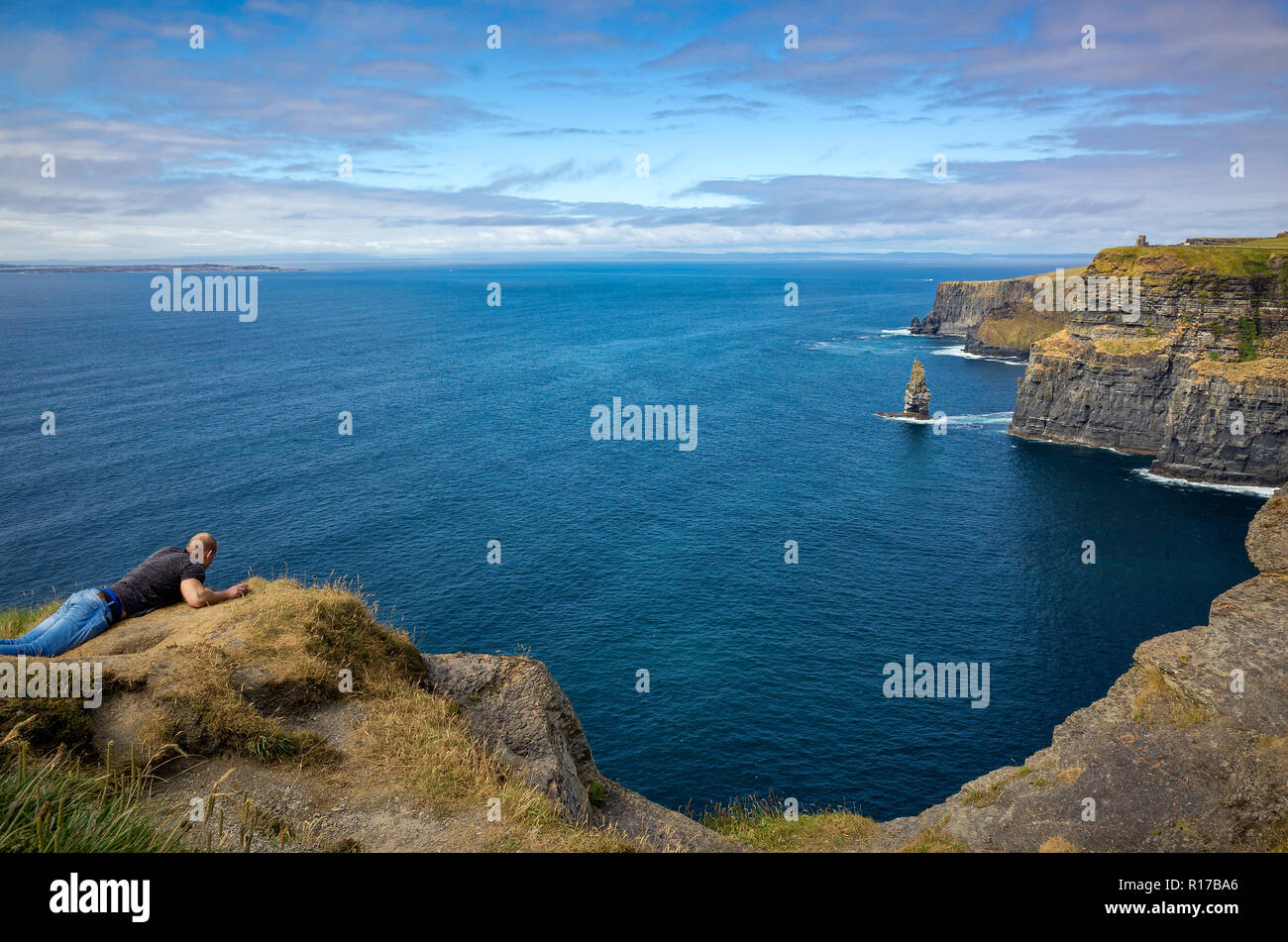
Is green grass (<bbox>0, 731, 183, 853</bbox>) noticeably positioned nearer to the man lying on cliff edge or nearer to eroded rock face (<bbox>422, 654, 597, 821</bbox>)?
the man lying on cliff edge

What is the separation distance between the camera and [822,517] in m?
76.8

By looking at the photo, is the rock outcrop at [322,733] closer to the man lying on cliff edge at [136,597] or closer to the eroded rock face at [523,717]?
the eroded rock face at [523,717]

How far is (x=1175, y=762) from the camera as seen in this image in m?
26.1

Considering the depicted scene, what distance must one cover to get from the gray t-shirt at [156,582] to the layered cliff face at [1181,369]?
102m

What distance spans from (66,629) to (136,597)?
5.68ft

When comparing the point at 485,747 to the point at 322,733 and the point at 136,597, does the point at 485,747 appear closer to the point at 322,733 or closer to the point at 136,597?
the point at 322,733

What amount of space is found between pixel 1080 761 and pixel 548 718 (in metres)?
20.2

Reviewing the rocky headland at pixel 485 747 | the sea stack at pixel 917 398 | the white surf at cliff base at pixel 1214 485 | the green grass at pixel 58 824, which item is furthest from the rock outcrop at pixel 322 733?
the sea stack at pixel 917 398

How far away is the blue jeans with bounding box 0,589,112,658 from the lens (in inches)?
646

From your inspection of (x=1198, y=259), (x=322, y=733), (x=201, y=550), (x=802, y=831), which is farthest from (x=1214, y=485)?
(x=201, y=550)

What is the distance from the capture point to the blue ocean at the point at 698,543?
45719mm

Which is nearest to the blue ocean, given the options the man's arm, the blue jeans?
the man's arm

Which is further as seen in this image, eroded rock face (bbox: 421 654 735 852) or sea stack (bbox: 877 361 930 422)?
sea stack (bbox: 877 361 930 422)
